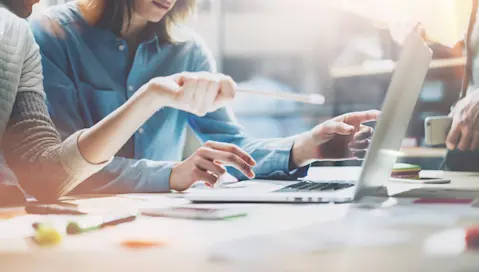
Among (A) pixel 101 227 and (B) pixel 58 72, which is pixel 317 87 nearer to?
(B) pixel 58 72

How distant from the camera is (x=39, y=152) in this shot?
1105 mm

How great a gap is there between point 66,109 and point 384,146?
863 mm

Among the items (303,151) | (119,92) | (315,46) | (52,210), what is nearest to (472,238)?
(52,210)

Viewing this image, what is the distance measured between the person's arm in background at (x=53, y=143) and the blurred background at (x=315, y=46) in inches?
33.1

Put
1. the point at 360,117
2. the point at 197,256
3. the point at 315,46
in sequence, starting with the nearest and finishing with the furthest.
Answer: the point at 197,256 → the point at 360,117 → the point at 315,46

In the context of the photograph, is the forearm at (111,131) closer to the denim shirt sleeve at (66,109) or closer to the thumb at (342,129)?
the denim shirt sleeve at (66,109)

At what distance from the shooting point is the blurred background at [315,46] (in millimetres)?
1914

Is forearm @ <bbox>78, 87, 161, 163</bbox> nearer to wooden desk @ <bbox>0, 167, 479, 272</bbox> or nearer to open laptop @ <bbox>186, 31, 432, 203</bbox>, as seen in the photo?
open laptop @ <bbox>186, 31, 432, 203</bbox>

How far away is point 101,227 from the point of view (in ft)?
2.15

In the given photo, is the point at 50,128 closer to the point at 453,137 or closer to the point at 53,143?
the point at 53,143

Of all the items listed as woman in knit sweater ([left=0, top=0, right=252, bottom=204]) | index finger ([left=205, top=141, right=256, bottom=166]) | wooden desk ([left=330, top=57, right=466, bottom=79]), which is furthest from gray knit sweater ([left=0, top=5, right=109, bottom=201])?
wooden desk ([left=330, top=57, right=466, bottom=79])

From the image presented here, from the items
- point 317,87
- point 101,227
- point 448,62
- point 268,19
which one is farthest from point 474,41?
point 101,227

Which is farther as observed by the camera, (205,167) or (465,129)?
(465,129)

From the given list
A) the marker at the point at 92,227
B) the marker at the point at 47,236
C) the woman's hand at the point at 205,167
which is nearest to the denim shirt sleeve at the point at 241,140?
the woman's hand at the point at 205,167
